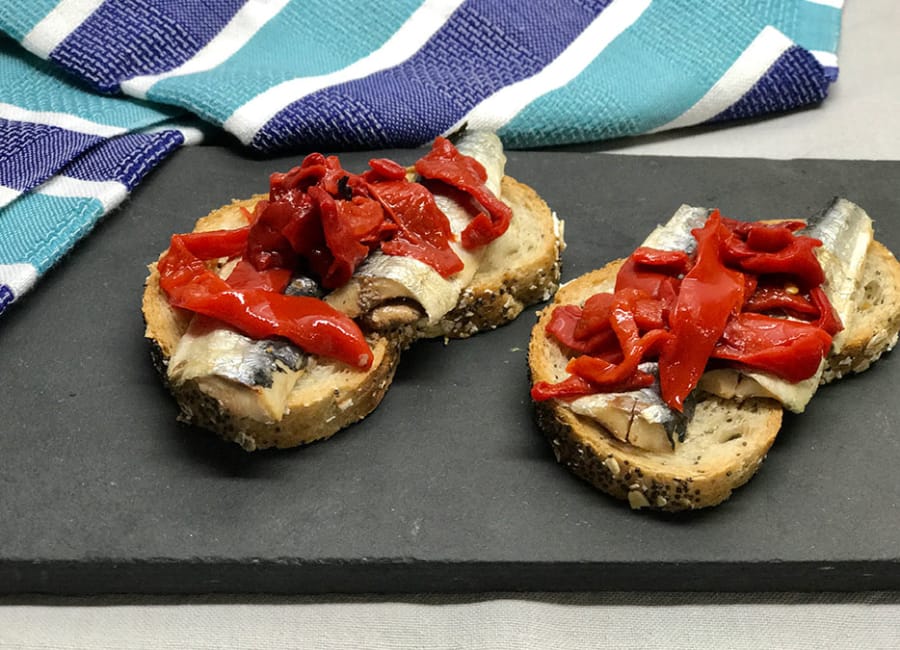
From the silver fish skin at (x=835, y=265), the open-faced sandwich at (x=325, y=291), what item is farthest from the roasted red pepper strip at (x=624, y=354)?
the open-faced sandwich at (x=325, y=291)

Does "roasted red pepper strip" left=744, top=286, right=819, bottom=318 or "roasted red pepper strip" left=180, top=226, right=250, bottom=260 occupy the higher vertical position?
"roasted red pepper strip" left=744, top=286, right=819, bottom=318

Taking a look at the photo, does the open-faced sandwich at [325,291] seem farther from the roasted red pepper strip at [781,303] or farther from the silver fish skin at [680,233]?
the roasted red pepper strip at [781,303]

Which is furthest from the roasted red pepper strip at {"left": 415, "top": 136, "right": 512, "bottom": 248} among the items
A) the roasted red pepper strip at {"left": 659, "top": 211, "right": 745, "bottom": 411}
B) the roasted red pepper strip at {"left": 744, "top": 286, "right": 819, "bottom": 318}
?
the roasted red pepper strip at {"left": 744, "top": 286, "right": 819, "bottom": 318}

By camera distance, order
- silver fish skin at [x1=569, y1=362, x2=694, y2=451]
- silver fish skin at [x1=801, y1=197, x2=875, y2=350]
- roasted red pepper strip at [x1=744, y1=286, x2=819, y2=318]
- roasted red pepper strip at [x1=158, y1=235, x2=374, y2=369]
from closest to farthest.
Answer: silver fish skin at [x1=569, y1=362, x2=694, y2=451], roasted red pepper strip at [x1=158, y1=235, x2=374, y2=369], roasted red pepper strip at [x1=744, y1=286, x2=819, y2=318], silver fish skin at [x1=801, y1=197, x2=875, y2=350]

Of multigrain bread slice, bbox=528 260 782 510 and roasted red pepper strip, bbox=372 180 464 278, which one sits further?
roasted red pepper strip, bbox=372 180 464 278

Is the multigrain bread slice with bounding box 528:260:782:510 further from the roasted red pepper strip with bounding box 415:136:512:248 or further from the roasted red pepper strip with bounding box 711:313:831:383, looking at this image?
the roasted red pepper strip with bounding box 415:136:512:248

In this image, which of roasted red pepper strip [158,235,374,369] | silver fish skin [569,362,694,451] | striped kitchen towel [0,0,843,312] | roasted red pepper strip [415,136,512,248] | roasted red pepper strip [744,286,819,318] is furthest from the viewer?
striped kitchen towel [0,0,843,312]

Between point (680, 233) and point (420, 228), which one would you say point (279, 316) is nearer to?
point (420, 228)
